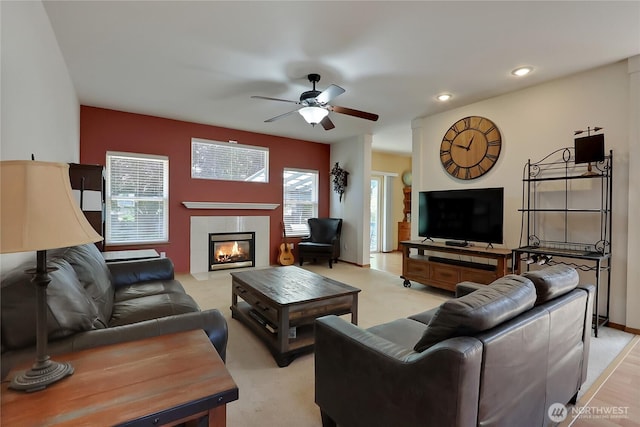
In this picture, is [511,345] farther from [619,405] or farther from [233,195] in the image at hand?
[233,195]

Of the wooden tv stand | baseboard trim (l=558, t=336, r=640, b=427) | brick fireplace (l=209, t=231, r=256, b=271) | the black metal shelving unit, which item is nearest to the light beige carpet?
baseboard trim (l=558, t=336, r=640, b=427)

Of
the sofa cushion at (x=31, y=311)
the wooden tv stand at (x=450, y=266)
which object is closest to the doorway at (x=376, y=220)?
the wooden tv stand at (x=450, y=266)

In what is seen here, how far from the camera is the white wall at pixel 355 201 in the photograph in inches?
235

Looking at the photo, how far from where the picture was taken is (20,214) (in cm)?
85

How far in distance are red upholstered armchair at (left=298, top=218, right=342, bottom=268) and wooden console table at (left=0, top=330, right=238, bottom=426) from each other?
4.59 m

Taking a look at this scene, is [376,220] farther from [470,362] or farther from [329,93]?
[470,362]

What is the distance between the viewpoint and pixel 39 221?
88 cm

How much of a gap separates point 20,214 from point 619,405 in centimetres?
308

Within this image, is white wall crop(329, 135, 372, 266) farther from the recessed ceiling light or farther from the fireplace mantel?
the recessed ceiling light

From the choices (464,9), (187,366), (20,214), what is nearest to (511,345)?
(187,366)

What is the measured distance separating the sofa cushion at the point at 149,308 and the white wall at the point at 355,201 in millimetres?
4112

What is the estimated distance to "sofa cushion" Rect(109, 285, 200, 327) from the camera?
1.93 metres

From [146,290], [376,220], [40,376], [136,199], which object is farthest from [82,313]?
[376,220]

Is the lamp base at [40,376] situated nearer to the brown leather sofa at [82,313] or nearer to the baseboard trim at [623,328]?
the brown leather sofa at [82,313]
